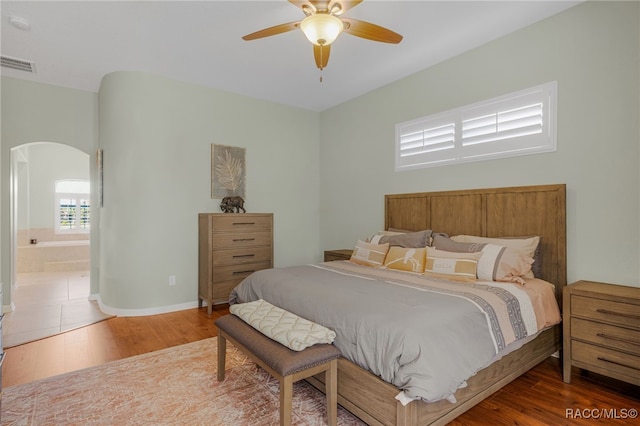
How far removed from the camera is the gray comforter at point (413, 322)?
1.54 m

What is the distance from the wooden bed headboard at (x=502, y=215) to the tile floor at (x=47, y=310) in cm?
380

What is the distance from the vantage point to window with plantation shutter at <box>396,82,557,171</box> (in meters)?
2.81

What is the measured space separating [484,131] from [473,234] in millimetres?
1015

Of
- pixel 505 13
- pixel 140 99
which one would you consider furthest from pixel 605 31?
pixel 140 99

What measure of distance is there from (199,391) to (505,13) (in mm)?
3690

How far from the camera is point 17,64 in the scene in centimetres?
350

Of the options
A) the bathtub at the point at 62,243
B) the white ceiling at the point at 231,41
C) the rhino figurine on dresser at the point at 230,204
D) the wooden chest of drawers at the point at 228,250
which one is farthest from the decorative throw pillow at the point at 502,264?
the bathtub at the point at 62,243

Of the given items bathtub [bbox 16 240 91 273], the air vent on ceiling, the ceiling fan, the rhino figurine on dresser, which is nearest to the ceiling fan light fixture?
the ceiling fan

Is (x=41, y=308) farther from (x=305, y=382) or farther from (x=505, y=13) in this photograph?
(x=505, y=13)

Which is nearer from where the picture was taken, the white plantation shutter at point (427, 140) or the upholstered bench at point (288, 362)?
the upholstered bench at point (288, 362)

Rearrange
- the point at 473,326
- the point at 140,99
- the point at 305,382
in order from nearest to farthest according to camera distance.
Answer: the point at 473,326
the point at 305,382
the point at 140,99

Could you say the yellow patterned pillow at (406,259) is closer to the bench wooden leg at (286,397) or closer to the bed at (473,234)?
the bed at (473,234)

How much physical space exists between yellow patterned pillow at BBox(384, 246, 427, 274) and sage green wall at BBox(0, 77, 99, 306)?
3.98m

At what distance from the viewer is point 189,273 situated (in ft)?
13.5
